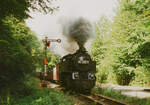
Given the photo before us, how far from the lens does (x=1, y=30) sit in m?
6.86

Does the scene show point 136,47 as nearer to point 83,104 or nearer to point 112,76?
point 83,104

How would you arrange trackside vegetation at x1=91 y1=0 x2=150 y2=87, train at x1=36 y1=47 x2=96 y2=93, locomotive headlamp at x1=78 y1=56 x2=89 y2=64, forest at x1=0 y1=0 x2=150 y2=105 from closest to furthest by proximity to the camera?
forest at x1=0 y1=0 x2=150 y2=105, train at x1=36 y1=47 x2=96 y2=93, locomotive headlamp at x1=78 y1=56 x2=89 y2=64, trackside vegetation at x1=91 y1=0 x2=150 y2=87

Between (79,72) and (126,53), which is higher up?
(126,53)

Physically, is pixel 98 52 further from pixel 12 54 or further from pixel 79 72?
A: pixel 12 54

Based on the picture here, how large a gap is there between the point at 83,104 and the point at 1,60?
14.7 ft

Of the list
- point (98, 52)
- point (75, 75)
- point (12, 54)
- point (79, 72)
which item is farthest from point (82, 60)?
point (98, 52)

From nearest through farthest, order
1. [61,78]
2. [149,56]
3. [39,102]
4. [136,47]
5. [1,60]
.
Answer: [39,102], [1,60], [149,56], [136,47], [61,78]

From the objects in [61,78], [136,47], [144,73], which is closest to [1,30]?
[61,78]

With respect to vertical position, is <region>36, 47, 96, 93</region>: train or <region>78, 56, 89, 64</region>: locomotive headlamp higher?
<region>78, 56, 89, 64</region>: locomotive headlamp

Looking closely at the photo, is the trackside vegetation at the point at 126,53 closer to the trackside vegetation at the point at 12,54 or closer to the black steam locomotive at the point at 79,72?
the black steam locomotive at the point at 79,72

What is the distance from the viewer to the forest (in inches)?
268

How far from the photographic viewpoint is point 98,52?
28328 mm

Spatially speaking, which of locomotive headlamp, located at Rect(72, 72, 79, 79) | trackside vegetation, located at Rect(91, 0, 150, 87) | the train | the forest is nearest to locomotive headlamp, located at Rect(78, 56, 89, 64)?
the train

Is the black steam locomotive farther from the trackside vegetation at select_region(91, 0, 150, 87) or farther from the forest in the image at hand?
the trackside vegetation at select_region(91, 0, 150, 87)
